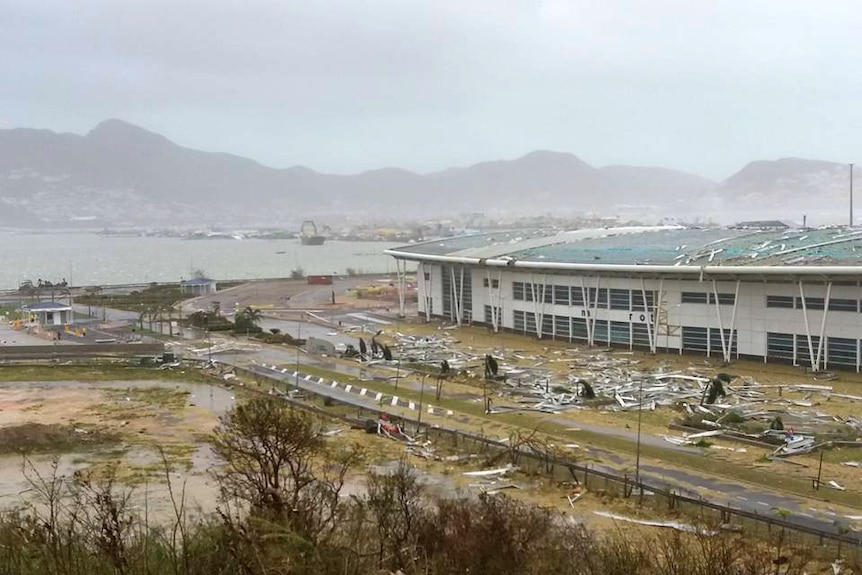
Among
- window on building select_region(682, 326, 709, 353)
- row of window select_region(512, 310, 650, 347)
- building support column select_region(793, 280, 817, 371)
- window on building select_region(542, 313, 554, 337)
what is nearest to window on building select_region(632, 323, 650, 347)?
row of window select_region(512, 310, 650, 347)

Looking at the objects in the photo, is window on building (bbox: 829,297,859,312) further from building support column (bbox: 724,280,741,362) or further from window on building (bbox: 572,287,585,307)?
window on building (bbox: 572,287,585,307)

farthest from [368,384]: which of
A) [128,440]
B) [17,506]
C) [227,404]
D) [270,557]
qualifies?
[270,557]

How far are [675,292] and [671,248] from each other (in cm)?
510

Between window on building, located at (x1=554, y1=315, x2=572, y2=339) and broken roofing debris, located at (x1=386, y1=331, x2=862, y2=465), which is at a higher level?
window on building, located at (x1=554, y1=315, x2=572, y2=339)

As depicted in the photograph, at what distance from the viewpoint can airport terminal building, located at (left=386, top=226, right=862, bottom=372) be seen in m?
25.1


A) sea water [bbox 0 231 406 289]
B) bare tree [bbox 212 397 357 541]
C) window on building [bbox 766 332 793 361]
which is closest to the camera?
bare tree [bbox 212 397 357 541]

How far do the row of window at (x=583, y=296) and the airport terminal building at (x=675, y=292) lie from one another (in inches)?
1.6

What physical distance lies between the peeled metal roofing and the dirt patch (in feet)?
63.3

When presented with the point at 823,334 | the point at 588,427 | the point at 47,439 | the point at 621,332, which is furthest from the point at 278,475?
the point at 621,332

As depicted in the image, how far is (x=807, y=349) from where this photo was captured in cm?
2553

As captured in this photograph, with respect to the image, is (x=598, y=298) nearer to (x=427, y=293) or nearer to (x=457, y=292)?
(x=457, y=292)

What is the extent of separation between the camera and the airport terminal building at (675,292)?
82.3 ft

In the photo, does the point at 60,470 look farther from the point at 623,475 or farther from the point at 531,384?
the point at 531,384

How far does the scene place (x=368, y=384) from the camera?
23.9 meters
